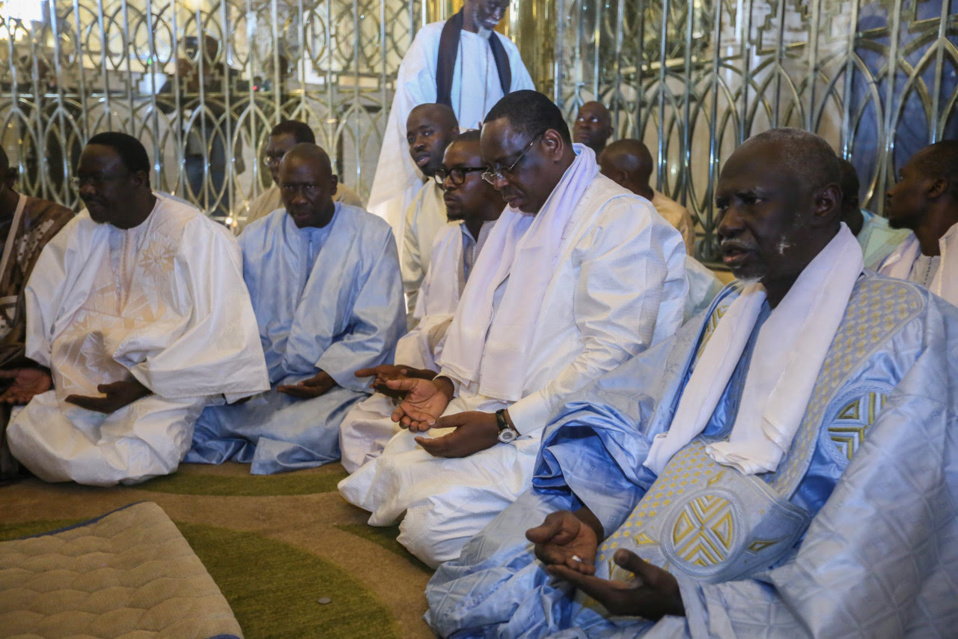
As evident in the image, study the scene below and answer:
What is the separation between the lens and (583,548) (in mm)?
2225

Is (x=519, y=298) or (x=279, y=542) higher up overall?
(x=519, y=298)

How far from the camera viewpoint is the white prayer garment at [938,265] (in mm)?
3258

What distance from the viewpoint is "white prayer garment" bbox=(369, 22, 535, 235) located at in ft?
19.8

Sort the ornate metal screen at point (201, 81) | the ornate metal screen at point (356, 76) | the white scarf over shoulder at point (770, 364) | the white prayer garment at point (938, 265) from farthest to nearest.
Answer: the ornate metal screen at point (201, 81), the ornate metal screen at point (356, 76), the white prayer garment at point (938, 265), the white scarf over shoulder at point (770, 364)

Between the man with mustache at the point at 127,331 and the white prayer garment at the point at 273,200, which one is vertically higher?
the white prayer garment at the point at 273,200

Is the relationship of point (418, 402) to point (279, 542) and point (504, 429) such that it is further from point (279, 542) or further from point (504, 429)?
point (279, 542)

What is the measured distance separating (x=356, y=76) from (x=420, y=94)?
1.47 metres

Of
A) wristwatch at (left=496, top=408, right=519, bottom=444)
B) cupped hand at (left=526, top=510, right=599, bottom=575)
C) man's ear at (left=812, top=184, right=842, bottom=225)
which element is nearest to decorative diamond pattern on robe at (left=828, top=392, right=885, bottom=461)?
man's ear at (left=812, top=184, right=842, bottom=225)

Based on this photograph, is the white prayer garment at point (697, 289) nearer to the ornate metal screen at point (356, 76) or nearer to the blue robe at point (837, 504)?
the blue robe at point (837, 504)

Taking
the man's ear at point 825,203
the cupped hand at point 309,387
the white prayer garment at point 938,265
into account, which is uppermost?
the man's ear at point 825,203

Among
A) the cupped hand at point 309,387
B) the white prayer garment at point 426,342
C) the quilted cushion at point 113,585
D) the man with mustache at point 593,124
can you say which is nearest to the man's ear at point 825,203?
the quilted cushion at point 113,585

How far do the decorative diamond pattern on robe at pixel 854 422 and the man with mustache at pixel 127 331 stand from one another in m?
2.92

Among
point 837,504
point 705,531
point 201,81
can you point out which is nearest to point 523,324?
point 705,531

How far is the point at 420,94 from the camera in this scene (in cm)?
607
